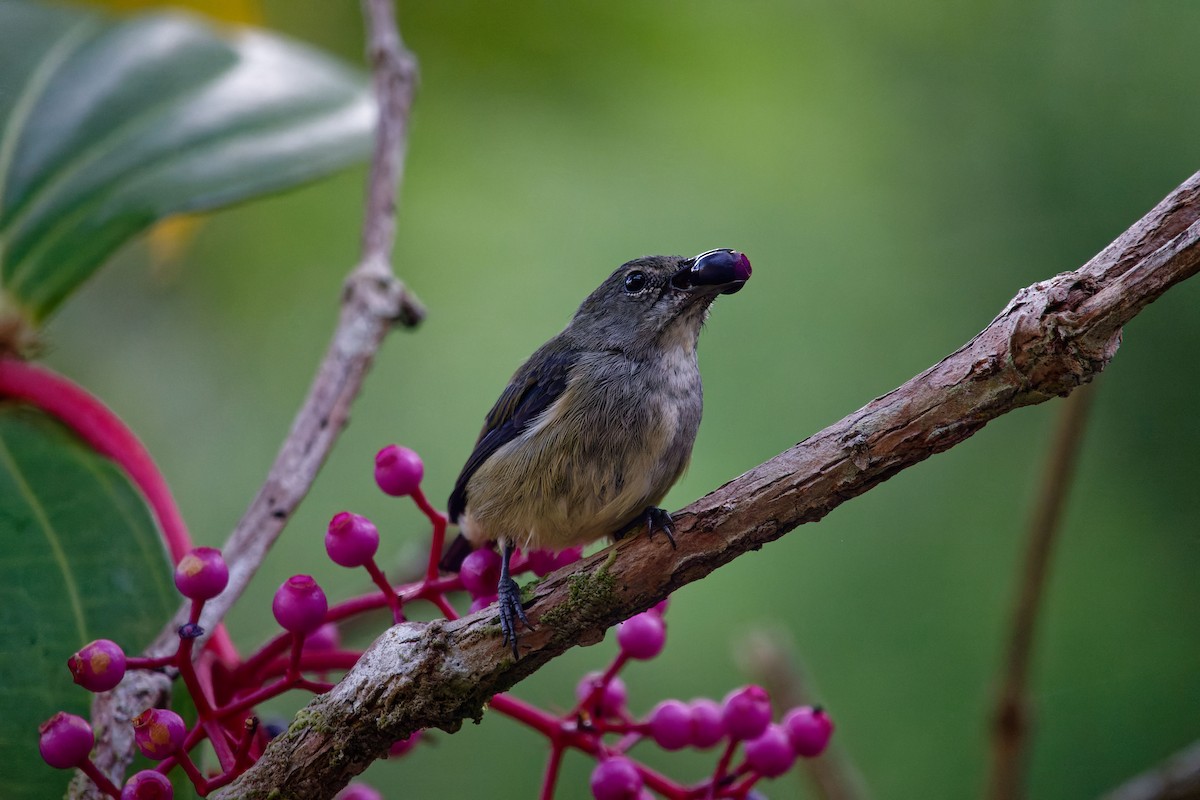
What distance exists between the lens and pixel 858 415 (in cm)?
141

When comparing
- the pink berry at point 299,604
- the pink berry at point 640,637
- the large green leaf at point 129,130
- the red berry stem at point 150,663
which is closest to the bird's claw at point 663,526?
the pink berry at point 640,637

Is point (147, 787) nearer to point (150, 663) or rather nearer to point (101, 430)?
point (150, 663)

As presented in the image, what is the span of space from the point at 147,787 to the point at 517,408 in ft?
3.94

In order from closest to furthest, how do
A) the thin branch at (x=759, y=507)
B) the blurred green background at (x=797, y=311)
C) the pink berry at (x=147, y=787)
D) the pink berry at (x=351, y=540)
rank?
the thin branch at (x=759, y=507) < the pink berry at (x=147, y=787) < the pink berry at (x=351, y=540) < the blurred green background at (x=797, y=311)

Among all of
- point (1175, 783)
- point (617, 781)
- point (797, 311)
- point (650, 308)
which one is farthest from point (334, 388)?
point (797, 311)

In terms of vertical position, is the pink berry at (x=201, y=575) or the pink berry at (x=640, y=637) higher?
the pink berry at (x=201, y=575)

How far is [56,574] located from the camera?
1829 mm

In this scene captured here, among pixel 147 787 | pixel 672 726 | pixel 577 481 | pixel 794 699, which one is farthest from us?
pixel 794 699

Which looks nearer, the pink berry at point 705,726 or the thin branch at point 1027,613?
the pink berry at point 705,726

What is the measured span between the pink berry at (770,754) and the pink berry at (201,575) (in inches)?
32.0

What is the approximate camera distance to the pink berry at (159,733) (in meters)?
1.46

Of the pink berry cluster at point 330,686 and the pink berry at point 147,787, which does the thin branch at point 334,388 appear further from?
the pink berry at point 147,787

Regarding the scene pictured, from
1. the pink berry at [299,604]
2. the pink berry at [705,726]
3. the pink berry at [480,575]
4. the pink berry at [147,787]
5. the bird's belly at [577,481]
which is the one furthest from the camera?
the bird's belly at [577,481]

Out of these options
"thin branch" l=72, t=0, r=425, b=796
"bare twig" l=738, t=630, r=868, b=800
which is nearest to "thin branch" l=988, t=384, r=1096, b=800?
"bare twig" l=738, t=630, r=868, b=800
